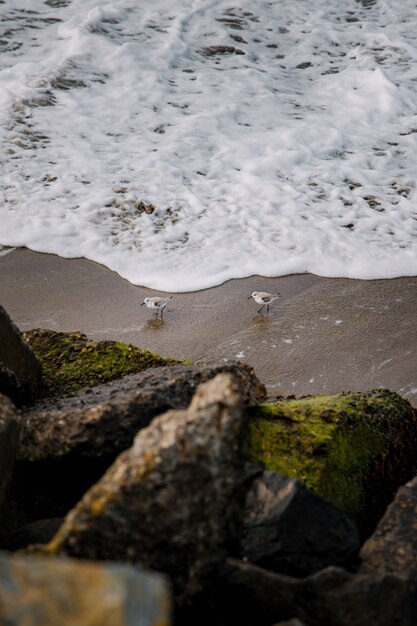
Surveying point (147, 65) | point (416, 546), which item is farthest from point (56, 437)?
point (147, 65)

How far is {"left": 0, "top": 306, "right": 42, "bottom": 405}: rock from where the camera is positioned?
11.5 feet

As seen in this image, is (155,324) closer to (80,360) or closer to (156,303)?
(156,303)

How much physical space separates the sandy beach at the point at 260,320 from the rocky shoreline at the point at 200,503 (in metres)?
1.55

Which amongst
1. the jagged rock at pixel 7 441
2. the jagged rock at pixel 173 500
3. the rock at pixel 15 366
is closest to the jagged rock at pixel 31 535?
the jagged rock at pixel 7 441

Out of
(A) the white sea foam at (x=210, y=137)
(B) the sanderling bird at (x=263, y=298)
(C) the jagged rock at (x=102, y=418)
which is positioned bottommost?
(B) the sanderling bird at (x=263, y=298)

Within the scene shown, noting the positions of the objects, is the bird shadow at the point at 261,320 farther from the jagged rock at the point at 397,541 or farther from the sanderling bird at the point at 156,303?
the jagged rock at the point at 397,541

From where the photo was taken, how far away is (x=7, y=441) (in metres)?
2.59

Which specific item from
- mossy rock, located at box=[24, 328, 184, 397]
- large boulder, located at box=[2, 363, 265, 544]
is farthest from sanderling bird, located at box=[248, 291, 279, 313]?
large boulder, located at box=[2, 363, 265, 544]

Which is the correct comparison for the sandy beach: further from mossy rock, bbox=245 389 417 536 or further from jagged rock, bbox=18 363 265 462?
jagged rock, bbox=18 363 265 462

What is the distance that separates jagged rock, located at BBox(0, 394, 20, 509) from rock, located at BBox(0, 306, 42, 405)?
80 cm

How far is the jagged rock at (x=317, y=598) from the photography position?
2230mm

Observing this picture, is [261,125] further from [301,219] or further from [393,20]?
[393,20]

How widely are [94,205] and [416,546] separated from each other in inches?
231

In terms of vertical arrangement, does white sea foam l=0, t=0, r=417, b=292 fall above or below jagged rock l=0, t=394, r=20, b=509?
below
